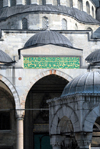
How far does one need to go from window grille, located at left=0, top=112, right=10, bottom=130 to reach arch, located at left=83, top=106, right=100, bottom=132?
61.5 feet

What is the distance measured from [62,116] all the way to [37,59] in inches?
551

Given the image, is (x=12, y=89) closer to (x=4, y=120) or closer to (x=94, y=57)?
(x=4, y=120)

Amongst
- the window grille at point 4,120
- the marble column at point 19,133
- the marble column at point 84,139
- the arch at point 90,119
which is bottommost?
the marble column at point 84,139

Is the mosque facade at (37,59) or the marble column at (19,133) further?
the mosque facade at (37,59)

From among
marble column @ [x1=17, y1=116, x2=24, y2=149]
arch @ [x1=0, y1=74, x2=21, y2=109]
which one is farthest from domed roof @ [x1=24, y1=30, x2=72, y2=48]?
marble column @ [x1=17, y1=116, x2=24, y2=149]

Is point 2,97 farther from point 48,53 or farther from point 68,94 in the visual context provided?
point 68,94

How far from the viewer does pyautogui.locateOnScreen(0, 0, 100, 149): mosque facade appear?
26.2 metres

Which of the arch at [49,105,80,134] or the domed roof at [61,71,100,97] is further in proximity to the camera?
the domed roof at [61,71,100,97]

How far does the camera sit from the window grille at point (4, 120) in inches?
1185

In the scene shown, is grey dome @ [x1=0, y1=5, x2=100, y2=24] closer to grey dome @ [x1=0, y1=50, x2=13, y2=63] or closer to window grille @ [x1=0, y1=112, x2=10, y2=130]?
grey dome @ [x1=0, y1=50, x2=13, y2=63]

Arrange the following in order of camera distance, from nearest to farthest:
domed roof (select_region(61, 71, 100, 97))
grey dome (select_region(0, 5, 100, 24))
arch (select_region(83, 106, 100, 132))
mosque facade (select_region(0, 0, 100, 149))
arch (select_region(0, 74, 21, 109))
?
arch (select_region(83, 106, 100, 132)), domed roof (select_region(61, 71, 100, 97)), arch (select_region(0, 74, 21, 109)), mosque facade (select_region(0, 0, 100, 149)), grey dome (select_region(0, 5, 100, 24))

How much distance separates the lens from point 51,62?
26562 mm

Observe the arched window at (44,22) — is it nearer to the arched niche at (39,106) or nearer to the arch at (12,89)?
the arched niche at (39,106)

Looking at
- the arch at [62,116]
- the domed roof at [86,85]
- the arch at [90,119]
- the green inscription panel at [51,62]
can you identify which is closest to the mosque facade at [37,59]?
→ the green inscription panel at [51,62]
